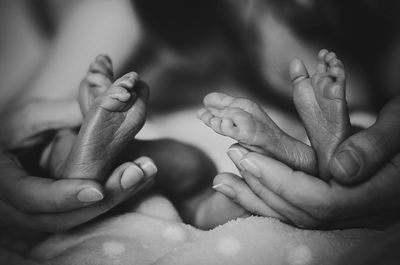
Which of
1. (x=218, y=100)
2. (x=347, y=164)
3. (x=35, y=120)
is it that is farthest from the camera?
(x=35, y=120)

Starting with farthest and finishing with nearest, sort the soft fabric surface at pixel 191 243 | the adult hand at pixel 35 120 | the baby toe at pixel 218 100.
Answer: the adult hand at pixel 35 120 < the baby toe at pixel 218 100 < the soft fabric surface at pixel 191 243

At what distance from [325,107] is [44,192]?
39 centimetres

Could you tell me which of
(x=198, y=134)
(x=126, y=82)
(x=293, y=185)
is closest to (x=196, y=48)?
(x=198, y=134)

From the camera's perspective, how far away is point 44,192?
516 mm

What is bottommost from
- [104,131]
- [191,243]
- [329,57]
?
[191,243]

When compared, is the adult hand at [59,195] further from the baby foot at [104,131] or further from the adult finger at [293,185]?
the adult finger at [293,185]

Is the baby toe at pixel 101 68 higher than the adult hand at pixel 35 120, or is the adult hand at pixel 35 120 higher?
the baby toe at pixel 101 68

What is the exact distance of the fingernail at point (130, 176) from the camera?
54 cm

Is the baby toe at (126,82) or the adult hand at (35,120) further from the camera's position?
the adult hand at (35,120)

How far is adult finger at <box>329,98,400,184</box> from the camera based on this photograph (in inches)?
19.2

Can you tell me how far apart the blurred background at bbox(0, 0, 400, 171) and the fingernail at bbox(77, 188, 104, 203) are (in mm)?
248

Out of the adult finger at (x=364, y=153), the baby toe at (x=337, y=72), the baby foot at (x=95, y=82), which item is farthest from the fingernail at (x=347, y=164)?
the baby foot at (x=95, y=82)

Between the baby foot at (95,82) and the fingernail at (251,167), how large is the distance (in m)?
0.25

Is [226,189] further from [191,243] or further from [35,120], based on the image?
[35,120]
